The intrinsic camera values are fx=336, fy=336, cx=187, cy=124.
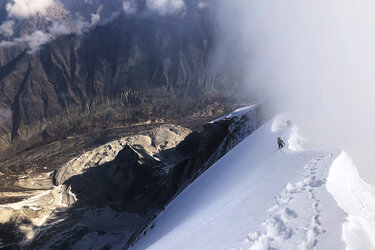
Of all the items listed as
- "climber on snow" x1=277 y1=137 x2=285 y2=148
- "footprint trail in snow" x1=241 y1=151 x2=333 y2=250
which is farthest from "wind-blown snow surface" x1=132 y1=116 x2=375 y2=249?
"climber on snow" x1=277 y1=137 x2=285 y2=148

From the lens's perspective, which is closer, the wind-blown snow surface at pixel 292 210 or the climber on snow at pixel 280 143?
the wind-blown snow surface at pixel 292 210

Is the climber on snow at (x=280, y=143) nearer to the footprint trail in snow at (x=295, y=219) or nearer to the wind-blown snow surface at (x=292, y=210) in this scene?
the wind-blown snow surface at (x=292, y=210)

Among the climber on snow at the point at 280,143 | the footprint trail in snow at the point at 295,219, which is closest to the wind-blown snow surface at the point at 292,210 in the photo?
the footprint trail in snow at the point at 295,219

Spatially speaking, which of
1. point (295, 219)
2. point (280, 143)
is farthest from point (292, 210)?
point (280, 143)

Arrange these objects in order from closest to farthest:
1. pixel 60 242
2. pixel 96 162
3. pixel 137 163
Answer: pixel 60 242 < pixel 137 163 < pixel 96 162

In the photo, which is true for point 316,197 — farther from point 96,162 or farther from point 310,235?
point 96,162

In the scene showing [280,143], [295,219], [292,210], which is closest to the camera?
[295,219]

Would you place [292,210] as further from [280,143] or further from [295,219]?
[280,143]

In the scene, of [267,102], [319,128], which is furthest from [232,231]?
[267,102]
